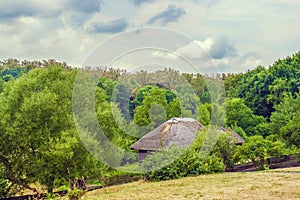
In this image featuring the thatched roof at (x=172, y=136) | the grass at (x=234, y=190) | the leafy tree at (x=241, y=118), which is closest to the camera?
the grass at (x=234, y=190)

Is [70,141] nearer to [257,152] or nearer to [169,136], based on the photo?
[169,136]

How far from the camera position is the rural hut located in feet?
78.3

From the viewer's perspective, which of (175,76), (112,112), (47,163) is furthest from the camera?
(175,76)

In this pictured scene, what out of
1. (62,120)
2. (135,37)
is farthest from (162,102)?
(62,120)

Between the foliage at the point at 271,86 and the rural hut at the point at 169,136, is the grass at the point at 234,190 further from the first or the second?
the foliage at the point at 271,86

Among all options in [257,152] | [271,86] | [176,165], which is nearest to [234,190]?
[176,165]

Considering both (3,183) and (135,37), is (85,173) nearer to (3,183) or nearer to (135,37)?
(3,183)

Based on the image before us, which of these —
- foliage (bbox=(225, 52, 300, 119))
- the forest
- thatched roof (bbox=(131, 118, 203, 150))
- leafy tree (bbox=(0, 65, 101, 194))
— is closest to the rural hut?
thatched roof (bbox=(131, 118, 203, 150))

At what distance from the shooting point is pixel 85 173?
16.5 m

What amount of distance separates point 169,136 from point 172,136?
0.21 metres

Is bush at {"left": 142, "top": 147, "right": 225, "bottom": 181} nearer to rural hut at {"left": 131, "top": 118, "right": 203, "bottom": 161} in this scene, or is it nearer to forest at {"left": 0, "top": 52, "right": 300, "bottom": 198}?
forest at {"left": 0, "top": 52, "right": 300, "bottom": 198}

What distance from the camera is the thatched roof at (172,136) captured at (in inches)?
939

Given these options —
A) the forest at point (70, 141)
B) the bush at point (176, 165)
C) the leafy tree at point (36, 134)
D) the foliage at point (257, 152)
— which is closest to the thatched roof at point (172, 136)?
the forest at point (70, 141)

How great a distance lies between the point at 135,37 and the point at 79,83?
3.47 meters
